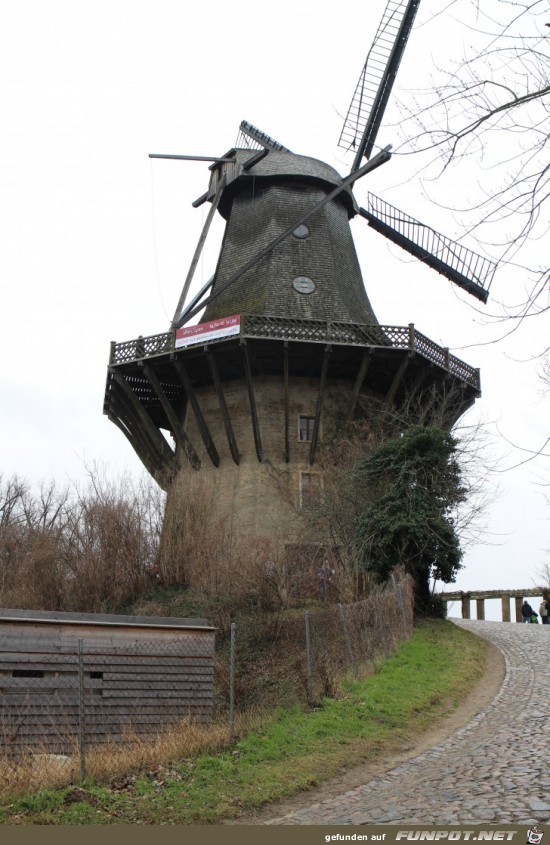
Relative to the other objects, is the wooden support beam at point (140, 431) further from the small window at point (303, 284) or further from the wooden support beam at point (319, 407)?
the small window at point (303, 284)

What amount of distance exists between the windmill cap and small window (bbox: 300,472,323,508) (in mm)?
10104

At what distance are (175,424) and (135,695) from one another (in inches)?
555

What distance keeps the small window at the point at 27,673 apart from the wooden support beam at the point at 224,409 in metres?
12.5

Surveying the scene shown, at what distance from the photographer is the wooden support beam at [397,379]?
24156 mm

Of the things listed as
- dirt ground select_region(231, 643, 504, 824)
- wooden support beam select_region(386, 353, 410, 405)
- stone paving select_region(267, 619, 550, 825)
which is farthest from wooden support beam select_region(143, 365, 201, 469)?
stone paving select_region(267, 619, 550, 825)

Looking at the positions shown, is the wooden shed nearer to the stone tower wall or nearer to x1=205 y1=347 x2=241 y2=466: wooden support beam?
the stone tower wall

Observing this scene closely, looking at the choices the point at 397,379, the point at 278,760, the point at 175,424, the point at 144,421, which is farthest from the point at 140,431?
the point at 278,760

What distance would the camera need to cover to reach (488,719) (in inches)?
447

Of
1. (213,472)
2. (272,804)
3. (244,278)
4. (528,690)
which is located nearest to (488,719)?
(528,690)

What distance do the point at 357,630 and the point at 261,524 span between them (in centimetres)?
1016

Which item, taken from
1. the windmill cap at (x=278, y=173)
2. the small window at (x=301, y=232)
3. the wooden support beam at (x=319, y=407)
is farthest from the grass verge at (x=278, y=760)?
the windmill cap at (x=278, y=173)

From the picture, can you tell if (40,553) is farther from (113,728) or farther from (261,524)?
(113,728)

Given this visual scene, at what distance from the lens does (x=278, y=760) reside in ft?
31.8

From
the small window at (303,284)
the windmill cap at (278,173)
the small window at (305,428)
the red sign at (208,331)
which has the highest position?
the windmill cap at (278,173)
